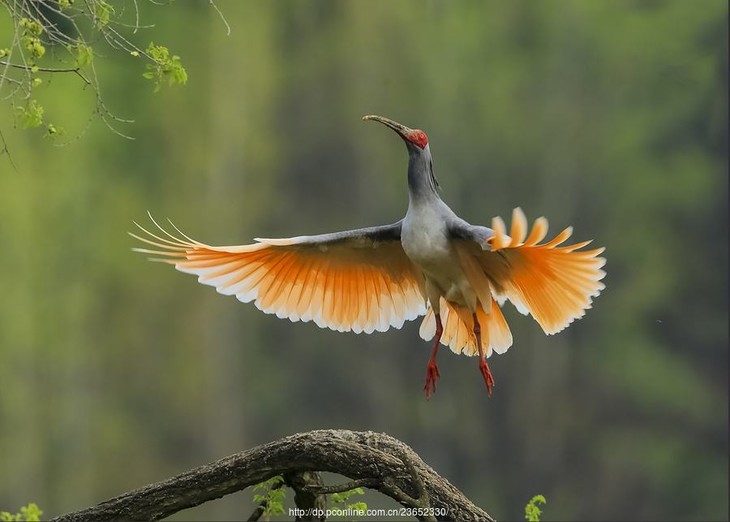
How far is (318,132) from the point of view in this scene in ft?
18.1

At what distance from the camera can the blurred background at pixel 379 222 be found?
205 inches

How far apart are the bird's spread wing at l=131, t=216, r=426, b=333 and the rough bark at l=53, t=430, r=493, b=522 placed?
29.7 inches

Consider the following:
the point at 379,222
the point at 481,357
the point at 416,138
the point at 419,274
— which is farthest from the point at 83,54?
the point at 379,222

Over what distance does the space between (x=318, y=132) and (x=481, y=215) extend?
3.18 ft

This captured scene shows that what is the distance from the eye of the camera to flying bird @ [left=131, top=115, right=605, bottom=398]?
255 cm

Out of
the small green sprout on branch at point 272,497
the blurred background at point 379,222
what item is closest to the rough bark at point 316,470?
the small green sprout on branch at point 272,497

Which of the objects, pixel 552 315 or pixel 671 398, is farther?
pixel 671 398

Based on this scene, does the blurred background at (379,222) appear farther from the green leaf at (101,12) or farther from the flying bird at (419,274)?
the green leaf at (101,12)

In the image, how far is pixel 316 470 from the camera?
215 cm

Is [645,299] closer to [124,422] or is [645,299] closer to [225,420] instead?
[225,420]

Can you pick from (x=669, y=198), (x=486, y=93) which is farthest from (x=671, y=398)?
(x=486, y=93)

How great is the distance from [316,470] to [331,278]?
932 mm

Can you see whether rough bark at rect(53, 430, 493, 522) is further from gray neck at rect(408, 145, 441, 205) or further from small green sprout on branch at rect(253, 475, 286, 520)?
gray neck at rect(408, 145, 441, 205)

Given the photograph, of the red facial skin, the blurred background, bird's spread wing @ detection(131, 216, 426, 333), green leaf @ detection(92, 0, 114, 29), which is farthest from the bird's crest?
the blurred background
